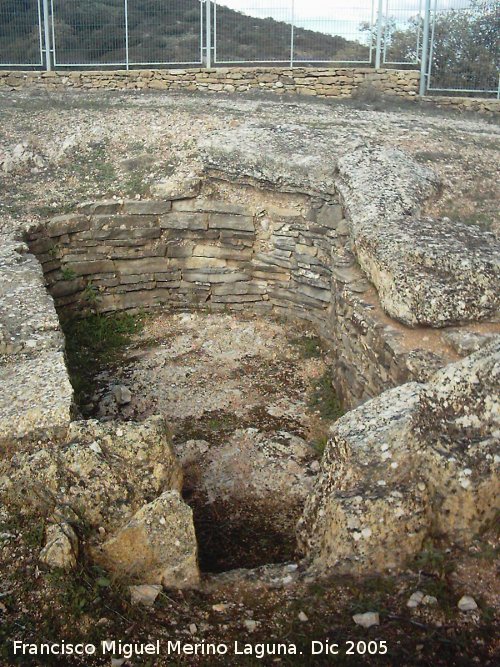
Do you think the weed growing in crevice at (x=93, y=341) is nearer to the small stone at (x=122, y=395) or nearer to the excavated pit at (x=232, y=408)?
the excavated pit at (x=232, y=408)

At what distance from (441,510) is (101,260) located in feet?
17.2

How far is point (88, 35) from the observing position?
12234mm

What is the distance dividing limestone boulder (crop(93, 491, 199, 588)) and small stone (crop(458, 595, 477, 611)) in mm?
1388

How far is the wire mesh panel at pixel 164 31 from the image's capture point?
1230cm

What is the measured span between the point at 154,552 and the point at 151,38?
34.7 ft

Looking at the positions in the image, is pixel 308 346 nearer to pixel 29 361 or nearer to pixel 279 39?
pixel 29 361

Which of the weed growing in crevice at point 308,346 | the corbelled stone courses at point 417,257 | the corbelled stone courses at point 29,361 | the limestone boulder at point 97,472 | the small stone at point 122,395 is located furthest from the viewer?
the weed growing in crevice at point 308,346

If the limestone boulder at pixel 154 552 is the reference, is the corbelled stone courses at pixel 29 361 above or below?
above

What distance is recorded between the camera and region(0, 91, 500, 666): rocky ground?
3.65 m

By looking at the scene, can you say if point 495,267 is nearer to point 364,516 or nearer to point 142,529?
point 364,516

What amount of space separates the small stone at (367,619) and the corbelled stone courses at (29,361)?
2.05m

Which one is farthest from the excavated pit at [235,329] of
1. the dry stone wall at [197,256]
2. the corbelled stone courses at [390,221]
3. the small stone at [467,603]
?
the small stone at [467,603]

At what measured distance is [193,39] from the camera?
12.4 metres

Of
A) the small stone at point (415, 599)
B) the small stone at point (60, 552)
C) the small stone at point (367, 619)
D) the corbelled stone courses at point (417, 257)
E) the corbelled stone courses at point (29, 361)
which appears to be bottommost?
the small stone at point (367, 619)
